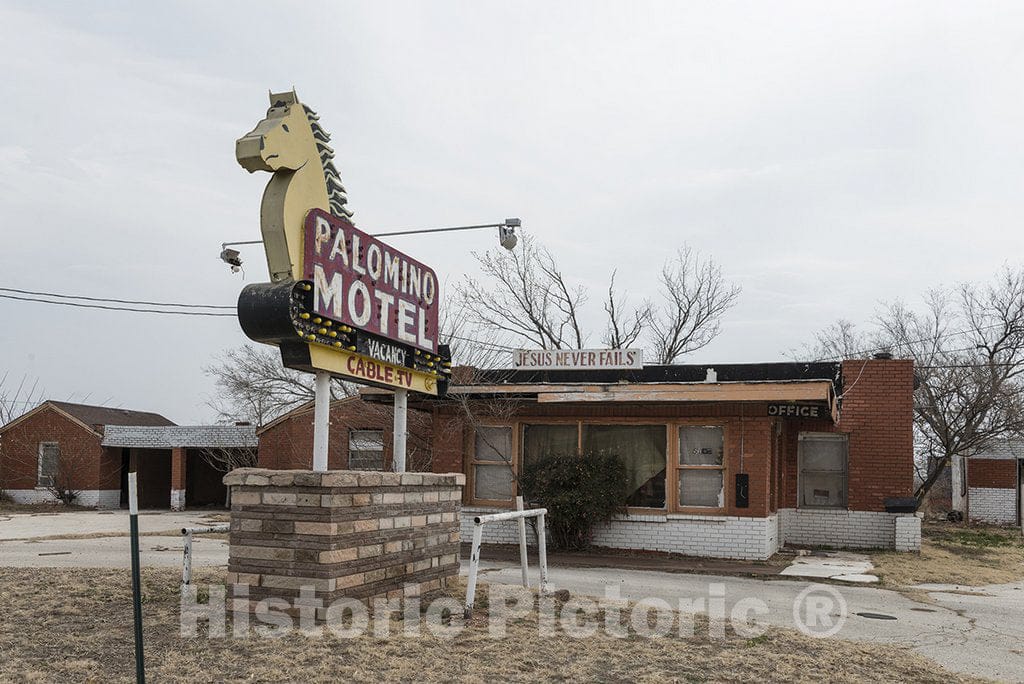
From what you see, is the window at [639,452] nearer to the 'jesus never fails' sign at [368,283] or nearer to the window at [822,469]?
the window at [822,469]

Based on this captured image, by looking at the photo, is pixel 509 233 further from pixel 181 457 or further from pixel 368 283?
pixel 181 457

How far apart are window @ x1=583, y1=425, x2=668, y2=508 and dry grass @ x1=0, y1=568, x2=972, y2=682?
7521 millimetres

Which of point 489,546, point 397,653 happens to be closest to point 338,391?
point 489,546

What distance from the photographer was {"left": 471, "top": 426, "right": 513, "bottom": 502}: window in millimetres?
16797

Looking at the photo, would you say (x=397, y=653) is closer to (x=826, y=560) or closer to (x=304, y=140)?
(x=304, y=140)

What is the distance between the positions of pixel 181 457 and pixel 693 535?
70.6 ft

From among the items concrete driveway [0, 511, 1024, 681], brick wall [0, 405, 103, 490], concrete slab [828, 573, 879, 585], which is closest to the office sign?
concrete slab [828, 573, 879, 585]

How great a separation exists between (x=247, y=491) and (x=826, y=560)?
35.6 ft

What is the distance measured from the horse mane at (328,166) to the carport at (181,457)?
71.2 ft

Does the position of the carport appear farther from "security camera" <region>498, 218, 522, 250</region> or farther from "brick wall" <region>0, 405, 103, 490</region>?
"security camera" <region>498, 218, 522, 250</region>

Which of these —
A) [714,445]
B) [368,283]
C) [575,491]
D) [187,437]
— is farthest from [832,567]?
[187,437]

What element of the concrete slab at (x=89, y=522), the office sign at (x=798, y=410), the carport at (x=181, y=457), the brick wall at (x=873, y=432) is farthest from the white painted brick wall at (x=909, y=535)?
the carport at (x=181, y=457)

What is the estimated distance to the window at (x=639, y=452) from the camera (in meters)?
15.8

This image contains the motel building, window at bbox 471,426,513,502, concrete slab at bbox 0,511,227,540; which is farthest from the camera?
concrete slab at bbox 0,511,227,540
